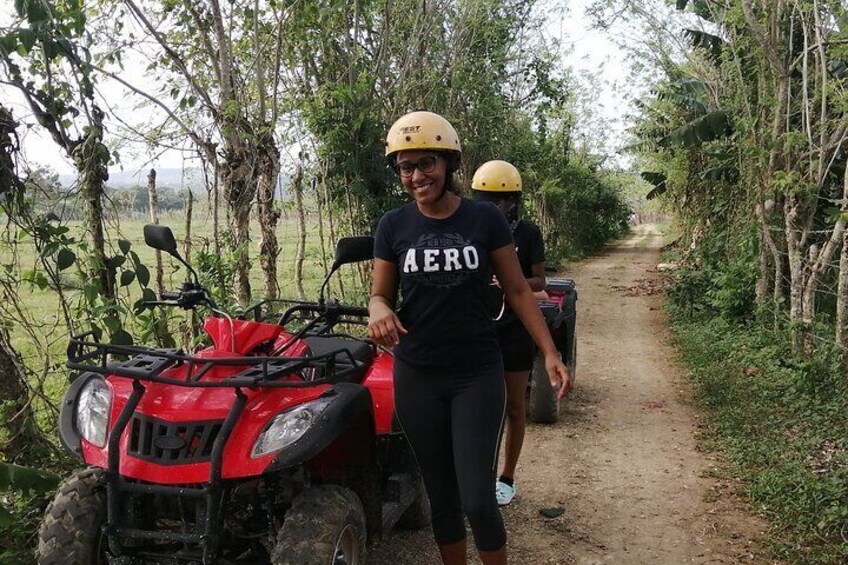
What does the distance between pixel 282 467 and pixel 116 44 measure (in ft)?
19.7

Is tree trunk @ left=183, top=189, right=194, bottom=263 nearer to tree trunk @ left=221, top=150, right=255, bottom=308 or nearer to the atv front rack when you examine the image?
tree trunk @ left=221, top=150, right=255, bottom=308

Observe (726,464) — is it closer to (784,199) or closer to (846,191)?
(846,191)

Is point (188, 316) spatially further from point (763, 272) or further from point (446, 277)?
point (763, 272)

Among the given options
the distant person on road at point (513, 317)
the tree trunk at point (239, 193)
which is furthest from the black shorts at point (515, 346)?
the tree trunk at point (239, 193)

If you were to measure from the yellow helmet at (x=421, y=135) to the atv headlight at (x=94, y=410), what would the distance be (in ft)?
4.85

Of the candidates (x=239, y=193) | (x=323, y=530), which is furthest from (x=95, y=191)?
(x=239, y=193)

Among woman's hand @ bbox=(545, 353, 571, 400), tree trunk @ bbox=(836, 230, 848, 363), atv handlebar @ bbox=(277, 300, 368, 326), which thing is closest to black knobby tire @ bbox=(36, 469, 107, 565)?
atv handlebar @ bbox=(277, 300, 368, 326)

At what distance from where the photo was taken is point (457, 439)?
2.89 metres

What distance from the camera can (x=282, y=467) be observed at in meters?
2.63

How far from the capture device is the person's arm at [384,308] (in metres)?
2.75

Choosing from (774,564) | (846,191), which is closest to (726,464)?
(774,564)

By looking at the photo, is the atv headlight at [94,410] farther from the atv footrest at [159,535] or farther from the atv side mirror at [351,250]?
the atv side mirror at [351,250]

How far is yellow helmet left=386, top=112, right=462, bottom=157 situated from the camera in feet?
9.45

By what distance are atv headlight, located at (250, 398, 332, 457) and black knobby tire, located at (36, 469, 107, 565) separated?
65 cm
